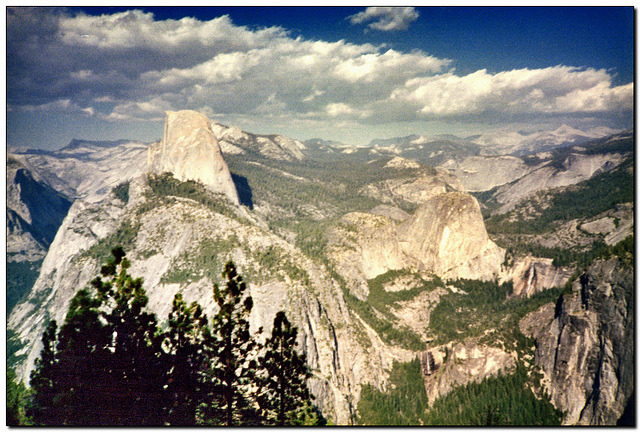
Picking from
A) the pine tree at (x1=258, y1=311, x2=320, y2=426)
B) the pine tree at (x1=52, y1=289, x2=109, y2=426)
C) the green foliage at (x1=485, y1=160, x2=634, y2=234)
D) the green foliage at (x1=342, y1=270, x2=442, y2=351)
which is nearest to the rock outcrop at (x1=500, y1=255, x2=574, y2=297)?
the green foliage at (x1=342, y1=270, x2=442, y2=351)

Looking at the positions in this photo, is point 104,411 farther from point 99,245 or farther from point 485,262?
point 485,262

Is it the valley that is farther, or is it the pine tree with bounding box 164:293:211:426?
the valley

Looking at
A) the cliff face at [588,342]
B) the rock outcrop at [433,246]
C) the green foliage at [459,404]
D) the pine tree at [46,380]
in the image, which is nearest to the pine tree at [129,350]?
the pine tree at [46,380]

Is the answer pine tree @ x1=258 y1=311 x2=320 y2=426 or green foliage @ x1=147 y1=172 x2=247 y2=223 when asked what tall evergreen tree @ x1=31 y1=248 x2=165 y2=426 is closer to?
pine tree @ x1=258 y1=311 x2=320 y2=426

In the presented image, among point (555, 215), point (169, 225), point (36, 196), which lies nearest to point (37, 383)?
point (169, 225)

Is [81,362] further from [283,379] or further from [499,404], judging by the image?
[499,404]
